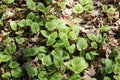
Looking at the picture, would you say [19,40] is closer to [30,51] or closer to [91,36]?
[30,51]

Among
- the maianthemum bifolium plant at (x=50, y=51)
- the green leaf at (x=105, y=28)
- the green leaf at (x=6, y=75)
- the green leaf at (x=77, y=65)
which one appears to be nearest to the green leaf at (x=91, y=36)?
the maianthemum bifolium plant at (x=50, y=51)

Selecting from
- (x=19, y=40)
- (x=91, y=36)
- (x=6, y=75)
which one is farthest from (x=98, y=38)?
(x=6, y=75)

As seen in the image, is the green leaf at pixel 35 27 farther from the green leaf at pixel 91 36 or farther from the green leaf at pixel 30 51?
the green leaf at pixel 91 36

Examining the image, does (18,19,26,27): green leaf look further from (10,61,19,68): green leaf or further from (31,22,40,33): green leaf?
(10,61,19,68): green leaf

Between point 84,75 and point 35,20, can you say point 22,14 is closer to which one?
point 35,20

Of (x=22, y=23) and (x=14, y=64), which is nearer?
(x=14, y=64)

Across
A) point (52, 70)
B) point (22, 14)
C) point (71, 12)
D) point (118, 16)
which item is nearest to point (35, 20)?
point (22, 14)

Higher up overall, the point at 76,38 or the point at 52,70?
the point at 76,38

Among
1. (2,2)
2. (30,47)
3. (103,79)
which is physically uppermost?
(2,2)
